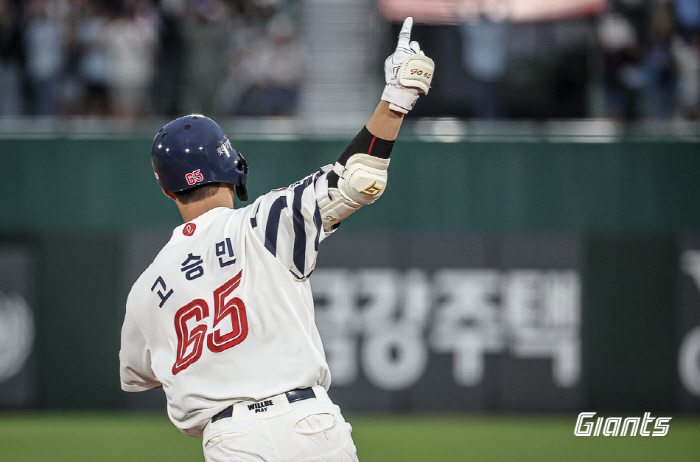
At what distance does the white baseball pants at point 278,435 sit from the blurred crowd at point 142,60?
8226 mm

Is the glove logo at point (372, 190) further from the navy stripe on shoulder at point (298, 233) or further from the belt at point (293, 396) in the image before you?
the belt at point (293, 396)

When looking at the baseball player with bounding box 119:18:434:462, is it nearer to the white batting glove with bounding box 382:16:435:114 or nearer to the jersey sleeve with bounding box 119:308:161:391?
the white batting glove with bounding box 382:16:435:114

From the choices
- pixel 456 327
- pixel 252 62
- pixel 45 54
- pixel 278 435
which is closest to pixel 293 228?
pixel 278 435

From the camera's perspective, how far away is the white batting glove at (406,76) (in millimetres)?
2943

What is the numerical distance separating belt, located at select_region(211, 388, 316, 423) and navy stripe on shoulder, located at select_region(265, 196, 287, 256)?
458 mm

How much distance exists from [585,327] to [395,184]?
2.76m

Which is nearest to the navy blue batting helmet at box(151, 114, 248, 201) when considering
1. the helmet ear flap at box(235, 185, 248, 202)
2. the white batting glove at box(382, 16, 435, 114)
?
the helmet ear flap at box(235, 185, 248, 202)

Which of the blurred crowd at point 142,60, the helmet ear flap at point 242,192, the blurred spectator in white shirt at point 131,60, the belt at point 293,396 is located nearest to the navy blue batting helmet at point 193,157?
the helmet ear flap at point 242,192

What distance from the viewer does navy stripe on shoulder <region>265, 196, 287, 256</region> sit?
288 cm

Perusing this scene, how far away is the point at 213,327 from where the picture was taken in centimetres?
293

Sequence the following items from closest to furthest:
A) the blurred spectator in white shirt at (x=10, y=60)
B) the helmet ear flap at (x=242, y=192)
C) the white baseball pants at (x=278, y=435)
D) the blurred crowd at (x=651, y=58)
Answer: the white baseball pants at (x=278, y=435) → the helmet ear flap at (x=242, y=192) → the blurred crowd at (x=651, y=58) → the blurred spectator in white shirt at (x=10, y=60)

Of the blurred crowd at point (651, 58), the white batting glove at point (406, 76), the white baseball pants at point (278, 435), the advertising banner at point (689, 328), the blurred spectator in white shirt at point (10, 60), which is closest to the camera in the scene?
the white baseball pants at point (278, 435)

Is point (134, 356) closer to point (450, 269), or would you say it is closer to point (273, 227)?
point (273, 227)

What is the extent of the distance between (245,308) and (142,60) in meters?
8.77
